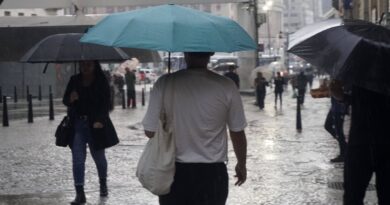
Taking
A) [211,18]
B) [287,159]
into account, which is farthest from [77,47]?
[287,159]

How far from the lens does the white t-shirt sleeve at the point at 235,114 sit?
5.20m

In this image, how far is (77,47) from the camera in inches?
347

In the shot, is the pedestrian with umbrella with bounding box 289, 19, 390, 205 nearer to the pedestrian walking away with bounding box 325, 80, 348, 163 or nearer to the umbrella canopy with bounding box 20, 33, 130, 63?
the umbrella canopy with bounding box 20, 33, 130, 63

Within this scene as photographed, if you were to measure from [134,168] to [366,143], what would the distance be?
6.15m

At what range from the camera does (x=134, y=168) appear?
11.5m

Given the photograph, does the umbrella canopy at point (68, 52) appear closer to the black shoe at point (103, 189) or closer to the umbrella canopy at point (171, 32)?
the black shoe at point (103, 189)

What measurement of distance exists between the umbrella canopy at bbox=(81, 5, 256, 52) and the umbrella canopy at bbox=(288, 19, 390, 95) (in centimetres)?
83

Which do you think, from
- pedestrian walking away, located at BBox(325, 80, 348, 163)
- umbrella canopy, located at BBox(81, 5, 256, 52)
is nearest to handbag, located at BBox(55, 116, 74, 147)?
umbrella canopy, located at BBox(81, 5, 256, 52)

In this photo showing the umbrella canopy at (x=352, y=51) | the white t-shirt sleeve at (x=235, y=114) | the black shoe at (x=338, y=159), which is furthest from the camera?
the black shoe at (x=338, y=159)

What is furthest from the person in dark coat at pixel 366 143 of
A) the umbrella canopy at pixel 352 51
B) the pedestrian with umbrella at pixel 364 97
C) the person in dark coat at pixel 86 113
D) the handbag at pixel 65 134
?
the handbag at pixel 65 134

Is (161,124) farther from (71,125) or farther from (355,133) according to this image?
(71,125)

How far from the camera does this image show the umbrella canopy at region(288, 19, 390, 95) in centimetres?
578

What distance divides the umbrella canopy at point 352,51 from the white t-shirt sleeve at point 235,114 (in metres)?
0.97

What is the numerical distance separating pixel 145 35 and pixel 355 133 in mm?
1909
